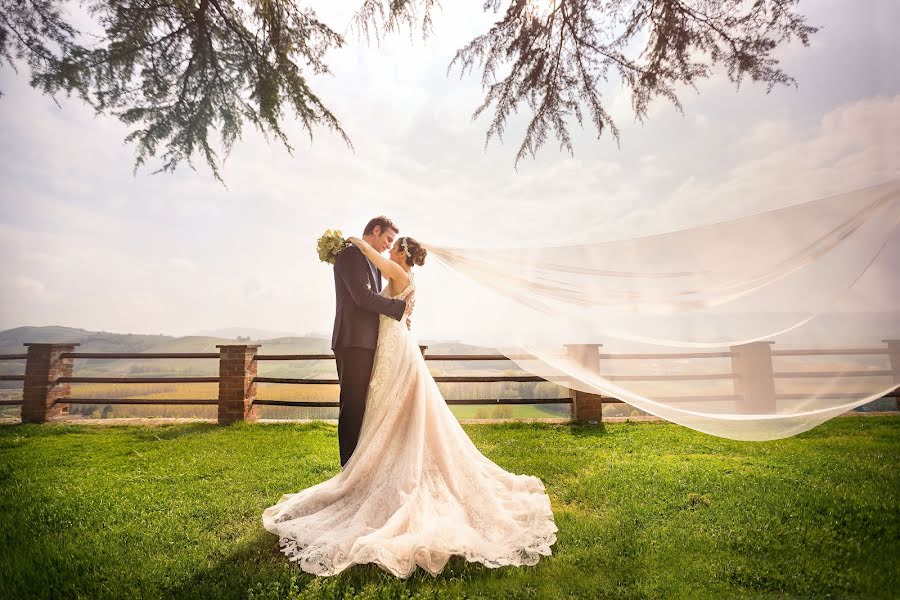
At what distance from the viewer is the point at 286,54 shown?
3.72 meters

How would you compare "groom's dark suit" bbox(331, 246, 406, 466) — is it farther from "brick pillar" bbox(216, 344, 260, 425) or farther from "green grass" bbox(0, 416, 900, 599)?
"brick pillar" bbox(216, 344, 260, 425)

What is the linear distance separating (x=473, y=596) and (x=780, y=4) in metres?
4.87

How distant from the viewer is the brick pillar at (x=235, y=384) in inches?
274

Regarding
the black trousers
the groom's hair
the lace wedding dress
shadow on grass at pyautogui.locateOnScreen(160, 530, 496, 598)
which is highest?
the groom's hair

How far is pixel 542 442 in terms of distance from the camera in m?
5.41

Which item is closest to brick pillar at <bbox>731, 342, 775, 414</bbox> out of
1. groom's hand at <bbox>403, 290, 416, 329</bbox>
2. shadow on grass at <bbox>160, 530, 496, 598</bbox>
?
shadow on grass at <bbox>160, 530, 496, 598</bbox>

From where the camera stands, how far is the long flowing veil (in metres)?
2.53

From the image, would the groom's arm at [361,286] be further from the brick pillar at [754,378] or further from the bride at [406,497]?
the brick pillar at [754,378]

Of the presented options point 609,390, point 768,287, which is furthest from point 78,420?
point 768,287

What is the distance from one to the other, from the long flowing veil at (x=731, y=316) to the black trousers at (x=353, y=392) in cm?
104

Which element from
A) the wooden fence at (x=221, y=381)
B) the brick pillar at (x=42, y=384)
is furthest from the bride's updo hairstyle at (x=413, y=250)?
the brick pillar at (x=42, y=384)

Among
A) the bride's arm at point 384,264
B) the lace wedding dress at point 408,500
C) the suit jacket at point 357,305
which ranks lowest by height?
the lace wedding dress at point 408,500

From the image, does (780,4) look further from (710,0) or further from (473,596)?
(473,596)

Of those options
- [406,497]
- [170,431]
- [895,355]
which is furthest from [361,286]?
[170,431]
